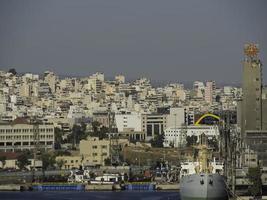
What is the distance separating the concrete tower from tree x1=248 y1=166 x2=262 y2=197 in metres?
10.9

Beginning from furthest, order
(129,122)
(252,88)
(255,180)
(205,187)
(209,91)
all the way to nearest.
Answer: (209,91), (129,122), (252,88), (255,180), (205,187)

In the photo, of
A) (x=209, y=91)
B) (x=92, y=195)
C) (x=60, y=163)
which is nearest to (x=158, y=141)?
(x=60, y=163)

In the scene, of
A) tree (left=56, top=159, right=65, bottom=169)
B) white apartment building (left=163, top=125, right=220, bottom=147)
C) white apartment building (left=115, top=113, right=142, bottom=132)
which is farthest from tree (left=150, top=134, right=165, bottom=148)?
tree (left=56, top=159, right=65, bottom=169)

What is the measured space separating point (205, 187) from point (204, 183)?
0.26 ft

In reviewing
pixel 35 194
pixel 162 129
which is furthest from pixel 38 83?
pixel 35 194

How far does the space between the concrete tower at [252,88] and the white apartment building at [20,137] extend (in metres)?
8.55

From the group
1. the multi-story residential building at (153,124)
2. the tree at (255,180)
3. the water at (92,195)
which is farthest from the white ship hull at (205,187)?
the multi-story residential building at (153,124)

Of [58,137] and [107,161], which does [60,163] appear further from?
[58,137]

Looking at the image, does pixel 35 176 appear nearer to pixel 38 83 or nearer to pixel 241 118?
pixel 241 118

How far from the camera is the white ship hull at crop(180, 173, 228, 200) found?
24.6 m

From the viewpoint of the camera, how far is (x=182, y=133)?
168 feet

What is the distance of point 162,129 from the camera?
58.4 m

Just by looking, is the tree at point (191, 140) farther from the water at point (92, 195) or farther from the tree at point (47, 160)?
the water at point (92, 195)

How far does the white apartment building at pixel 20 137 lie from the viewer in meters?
47.1
